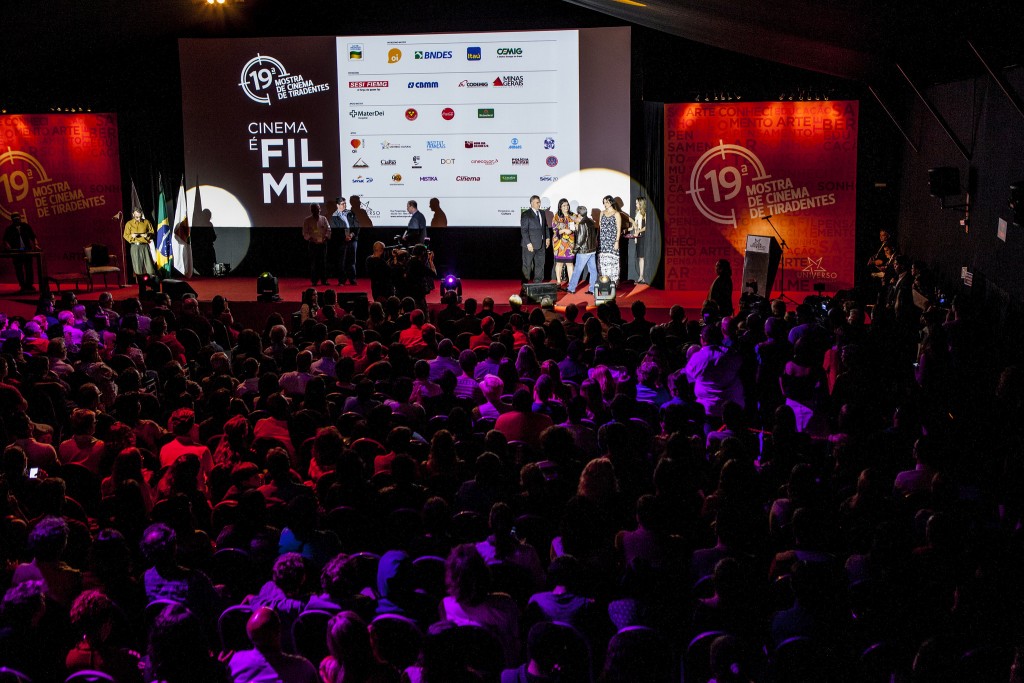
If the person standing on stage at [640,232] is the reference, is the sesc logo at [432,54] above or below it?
above

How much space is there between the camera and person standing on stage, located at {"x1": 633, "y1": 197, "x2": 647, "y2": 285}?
14297 millimetres

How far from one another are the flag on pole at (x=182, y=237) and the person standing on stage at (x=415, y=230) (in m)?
3.90

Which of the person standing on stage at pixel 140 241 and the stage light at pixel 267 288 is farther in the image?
the person standing on stage at pixel 140 241

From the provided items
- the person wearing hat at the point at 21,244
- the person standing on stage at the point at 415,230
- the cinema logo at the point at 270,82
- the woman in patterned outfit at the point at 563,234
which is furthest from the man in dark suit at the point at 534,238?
the person wearing hat at the point at 21,244

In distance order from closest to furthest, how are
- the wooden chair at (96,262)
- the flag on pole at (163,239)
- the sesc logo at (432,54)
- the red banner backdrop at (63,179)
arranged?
the wooden chair at (96,262) → the sesc logo at (432,54) → the flag on pole at (163,239) → the red banner backdrop at (63,179)

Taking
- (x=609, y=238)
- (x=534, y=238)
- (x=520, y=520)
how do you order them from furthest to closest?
(x=534, y=238)
(x=609, y=238)
(x=520, y=520)

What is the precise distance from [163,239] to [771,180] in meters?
9.65

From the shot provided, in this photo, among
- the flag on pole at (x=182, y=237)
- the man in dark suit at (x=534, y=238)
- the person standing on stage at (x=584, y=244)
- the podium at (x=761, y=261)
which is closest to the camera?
the podium at (x=761, y=261)

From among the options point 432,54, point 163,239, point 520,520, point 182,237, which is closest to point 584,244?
point 432,54

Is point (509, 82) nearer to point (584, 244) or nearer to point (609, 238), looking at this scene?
point (584, 244)

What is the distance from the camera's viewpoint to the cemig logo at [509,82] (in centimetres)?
1461

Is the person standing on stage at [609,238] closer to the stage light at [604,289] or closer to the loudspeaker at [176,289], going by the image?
the stage light at [604,289]

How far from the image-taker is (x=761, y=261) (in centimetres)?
1288

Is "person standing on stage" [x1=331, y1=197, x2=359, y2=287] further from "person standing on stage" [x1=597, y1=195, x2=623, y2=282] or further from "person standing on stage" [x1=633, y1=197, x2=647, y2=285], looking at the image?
"person standing on stage" [x1=633, y1=197, x2=647, y2=285]
